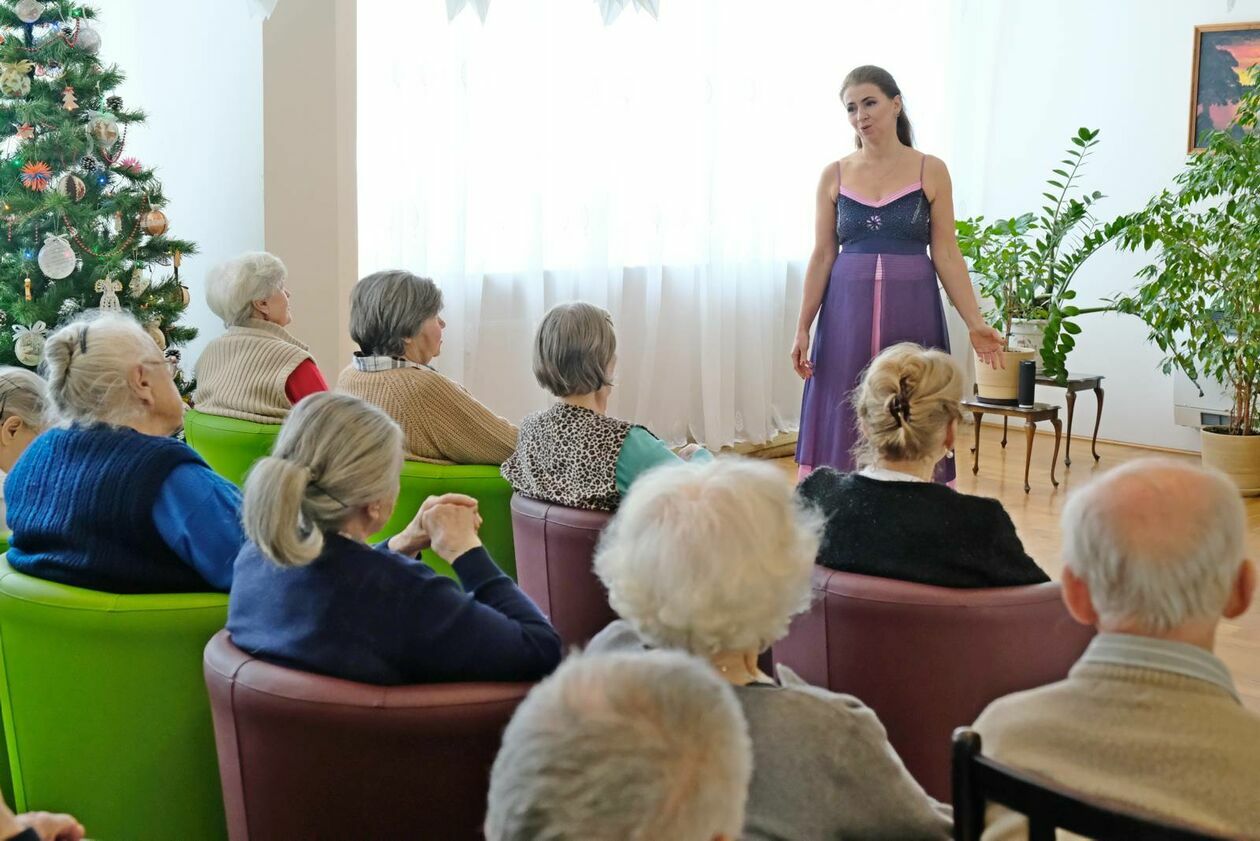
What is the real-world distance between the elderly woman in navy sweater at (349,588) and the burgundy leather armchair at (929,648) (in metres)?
0.61

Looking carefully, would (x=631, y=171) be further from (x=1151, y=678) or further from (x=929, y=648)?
(x=1151, y=678)

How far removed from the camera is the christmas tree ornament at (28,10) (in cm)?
400

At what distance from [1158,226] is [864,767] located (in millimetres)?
5374

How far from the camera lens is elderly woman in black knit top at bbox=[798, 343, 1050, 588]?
2.24 meters

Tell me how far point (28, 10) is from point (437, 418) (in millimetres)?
2002

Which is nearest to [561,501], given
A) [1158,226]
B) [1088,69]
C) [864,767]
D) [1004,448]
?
[864,767]

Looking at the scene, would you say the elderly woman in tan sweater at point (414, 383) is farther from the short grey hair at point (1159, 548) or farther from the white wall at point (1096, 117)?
the white wall at point (1096, 117)

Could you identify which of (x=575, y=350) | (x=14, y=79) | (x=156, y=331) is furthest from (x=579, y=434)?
(x=14, y=79)

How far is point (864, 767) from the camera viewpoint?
1.52 meters

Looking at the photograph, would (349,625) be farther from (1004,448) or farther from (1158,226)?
(1004,448)

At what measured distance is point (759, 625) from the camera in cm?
158

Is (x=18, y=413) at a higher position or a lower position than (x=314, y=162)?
lower

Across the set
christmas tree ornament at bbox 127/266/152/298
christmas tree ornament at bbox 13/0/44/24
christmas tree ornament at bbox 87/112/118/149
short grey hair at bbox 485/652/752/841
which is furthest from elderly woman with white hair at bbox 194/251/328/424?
short grey hair at bbox 485/652/752/841

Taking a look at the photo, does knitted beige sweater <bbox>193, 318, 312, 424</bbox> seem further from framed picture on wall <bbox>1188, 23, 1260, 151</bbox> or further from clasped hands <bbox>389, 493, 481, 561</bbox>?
framed picture on wall <bbox>1188, 23, 1260, 151</bbox>
